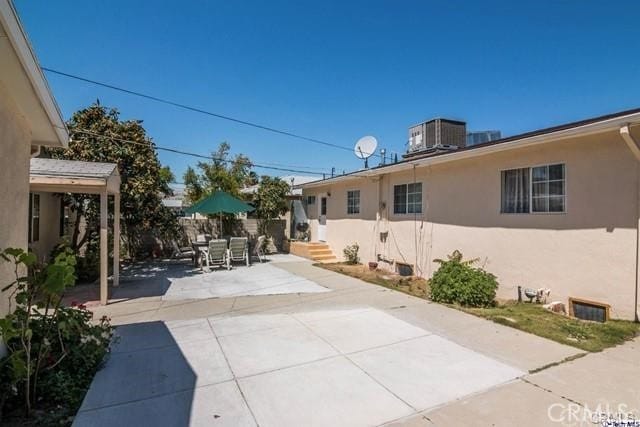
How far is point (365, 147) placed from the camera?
1304cm

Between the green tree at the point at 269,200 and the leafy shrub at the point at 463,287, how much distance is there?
1000 centimetres

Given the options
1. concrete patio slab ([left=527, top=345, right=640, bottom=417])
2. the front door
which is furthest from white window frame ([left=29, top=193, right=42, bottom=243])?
concrete patio slab ([left=527, top=345, right=640, bottom=417])

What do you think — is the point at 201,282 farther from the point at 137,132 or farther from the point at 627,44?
the point at 627,44

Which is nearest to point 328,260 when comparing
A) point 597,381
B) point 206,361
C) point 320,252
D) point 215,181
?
point 320,252

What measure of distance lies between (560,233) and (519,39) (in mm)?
6673

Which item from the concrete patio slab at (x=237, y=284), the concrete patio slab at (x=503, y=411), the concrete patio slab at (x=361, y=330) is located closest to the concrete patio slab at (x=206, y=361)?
the concrete patio slab at (x=361, y=330)

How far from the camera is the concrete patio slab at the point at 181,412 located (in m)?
2.75

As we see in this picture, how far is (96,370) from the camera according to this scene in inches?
145

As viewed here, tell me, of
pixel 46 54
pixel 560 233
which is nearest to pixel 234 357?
pixel 560 233

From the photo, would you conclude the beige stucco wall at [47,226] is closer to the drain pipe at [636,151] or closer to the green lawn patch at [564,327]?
the green lawn patch at [564,327]

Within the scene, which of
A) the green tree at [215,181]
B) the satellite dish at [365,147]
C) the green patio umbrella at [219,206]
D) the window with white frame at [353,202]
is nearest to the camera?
the green patio umbrella at [219,206]

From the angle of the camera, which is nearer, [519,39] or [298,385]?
[298,385]

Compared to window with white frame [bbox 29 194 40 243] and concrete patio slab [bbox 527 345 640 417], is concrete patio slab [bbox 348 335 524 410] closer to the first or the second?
concrete patio slab [bbox 527 345 640 417]

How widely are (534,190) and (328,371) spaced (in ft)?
19.9
